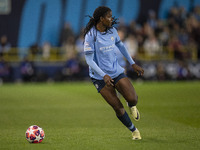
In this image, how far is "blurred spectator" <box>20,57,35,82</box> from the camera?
28938mm

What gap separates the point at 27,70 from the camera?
2916 cm

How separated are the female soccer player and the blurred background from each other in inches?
735

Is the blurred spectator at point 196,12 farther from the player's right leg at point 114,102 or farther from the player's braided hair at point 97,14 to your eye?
the player's right leg at point 114,102

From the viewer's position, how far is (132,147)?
25.6ft

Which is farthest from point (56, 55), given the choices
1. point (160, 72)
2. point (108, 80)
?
point (108, 80)

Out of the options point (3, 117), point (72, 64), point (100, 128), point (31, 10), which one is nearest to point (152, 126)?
point (100, 128)

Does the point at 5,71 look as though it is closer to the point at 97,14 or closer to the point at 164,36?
the point at 164,36

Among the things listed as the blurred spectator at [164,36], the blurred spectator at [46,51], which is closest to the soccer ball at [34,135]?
the blurred spectator at [46,51]

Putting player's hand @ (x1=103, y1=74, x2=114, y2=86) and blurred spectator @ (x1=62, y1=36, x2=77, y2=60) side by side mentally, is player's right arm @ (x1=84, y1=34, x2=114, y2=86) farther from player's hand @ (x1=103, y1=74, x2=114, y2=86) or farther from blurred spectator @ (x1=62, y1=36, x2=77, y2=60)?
blurred spectator @ (x1=62, y1=36, x2=77, y2=60)

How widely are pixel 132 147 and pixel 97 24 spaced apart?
247 cm

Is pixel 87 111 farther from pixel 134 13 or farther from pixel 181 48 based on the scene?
pixel 134 13

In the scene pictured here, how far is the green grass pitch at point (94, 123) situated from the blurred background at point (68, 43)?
35.1 ft

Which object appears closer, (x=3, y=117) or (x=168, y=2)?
(x=3, y=117)

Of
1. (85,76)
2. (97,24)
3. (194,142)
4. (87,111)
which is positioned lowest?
(85,76)
